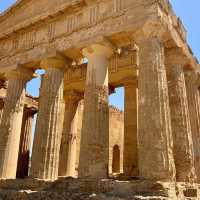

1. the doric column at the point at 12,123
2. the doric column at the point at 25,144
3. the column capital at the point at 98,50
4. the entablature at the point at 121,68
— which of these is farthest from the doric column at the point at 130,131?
the doric column at the point at 25,144

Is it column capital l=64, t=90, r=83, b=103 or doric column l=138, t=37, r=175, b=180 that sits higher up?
column capital l=64, t=90, r=83, b=103

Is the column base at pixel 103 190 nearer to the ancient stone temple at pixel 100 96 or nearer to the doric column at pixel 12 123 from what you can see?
the ancient stone temple at pixel 100 96

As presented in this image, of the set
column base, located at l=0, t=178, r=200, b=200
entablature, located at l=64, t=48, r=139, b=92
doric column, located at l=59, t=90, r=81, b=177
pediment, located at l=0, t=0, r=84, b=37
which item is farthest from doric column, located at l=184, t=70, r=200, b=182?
doric column, located at l=59, t=90, r=81, b=177

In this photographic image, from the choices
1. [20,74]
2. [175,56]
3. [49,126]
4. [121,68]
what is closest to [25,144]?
[20,74]

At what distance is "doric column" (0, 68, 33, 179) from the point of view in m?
14.3

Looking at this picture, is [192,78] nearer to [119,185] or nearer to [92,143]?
[92,143]

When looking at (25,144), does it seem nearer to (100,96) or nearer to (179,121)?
(100,96)

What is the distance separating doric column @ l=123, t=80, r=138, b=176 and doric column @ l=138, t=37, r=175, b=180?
4.92 m

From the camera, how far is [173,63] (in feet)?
44.9

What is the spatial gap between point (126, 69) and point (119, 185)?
808 centimetres

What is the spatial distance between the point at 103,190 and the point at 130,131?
21.1ft

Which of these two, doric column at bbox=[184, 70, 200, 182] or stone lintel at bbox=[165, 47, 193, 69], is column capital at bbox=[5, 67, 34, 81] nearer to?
stone lintel at bbox=[165, 47, 193, 69]

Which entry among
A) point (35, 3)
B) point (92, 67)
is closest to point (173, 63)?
point (92, 67)

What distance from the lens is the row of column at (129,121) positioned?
1024 cm
